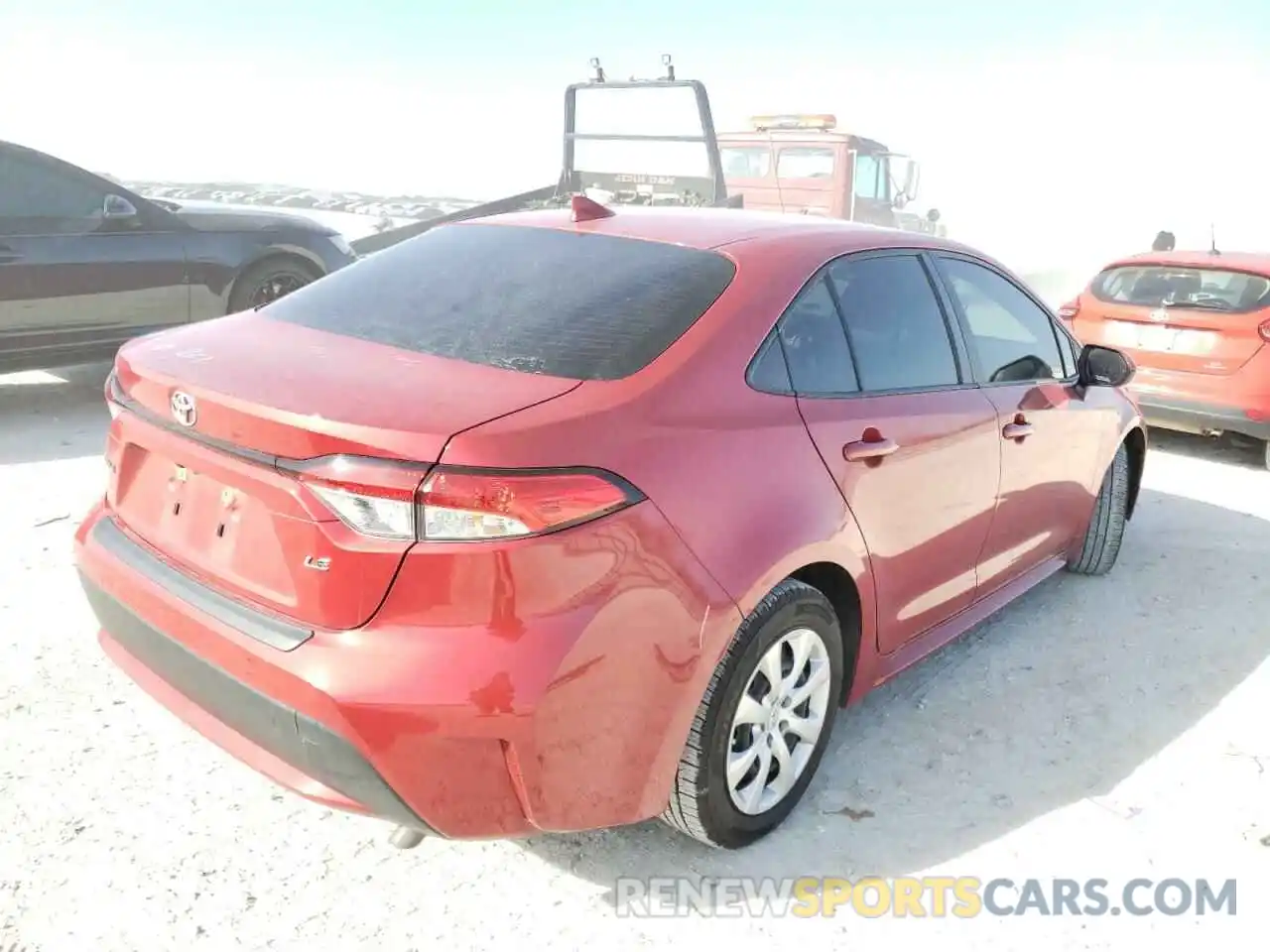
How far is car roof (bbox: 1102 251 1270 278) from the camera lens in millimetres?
6221

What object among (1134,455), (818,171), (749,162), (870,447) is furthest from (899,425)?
(749,162)

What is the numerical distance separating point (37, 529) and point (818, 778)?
11.0ft

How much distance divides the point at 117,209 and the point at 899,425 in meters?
5.23

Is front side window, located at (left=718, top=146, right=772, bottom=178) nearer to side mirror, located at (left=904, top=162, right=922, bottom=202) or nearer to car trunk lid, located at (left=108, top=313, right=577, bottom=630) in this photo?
side mirror, located at (left=904, top=162, right=922, bottom=202)

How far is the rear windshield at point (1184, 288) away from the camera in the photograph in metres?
6.15

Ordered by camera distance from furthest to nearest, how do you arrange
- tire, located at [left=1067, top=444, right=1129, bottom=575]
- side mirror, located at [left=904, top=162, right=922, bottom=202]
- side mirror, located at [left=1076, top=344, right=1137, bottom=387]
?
side mirror, located at [left=904, top=162, right=922, bottom=202], tire, located at [left=1067, top=444, right=1129, bottom=575], side mirror, located at [left=1076, top=344, right=1137, bottom=387]

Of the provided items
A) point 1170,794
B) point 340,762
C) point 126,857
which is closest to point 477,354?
point 340,762

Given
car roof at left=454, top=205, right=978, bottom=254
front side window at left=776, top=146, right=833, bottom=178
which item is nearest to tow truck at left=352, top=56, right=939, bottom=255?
front side window at left=776, top=146, right=833, bottom=178

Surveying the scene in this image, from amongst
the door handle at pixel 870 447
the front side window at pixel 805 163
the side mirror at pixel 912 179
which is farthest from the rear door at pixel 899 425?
the side mirror at pixel 912 179

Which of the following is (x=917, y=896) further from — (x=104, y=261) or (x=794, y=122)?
(x=794, y=122)

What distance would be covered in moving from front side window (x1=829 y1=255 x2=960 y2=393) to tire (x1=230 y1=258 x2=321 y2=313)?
4551 millimetres

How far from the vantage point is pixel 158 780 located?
2711 mm

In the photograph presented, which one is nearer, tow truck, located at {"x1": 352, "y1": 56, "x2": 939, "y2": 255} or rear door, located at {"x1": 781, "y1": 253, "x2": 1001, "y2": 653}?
rear door, located at {"x1": 781, "y1": 253, "x2": 1001, "y2": 653}

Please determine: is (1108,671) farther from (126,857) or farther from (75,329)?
(75,329)
